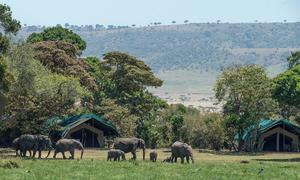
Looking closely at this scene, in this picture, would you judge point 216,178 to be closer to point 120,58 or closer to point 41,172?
point 41,172

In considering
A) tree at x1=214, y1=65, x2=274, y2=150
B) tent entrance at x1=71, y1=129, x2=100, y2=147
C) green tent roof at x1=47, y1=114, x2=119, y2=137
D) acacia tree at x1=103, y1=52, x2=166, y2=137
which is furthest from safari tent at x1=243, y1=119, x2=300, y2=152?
tent entrance at x1=71, y1=129, x2=100, y2=147

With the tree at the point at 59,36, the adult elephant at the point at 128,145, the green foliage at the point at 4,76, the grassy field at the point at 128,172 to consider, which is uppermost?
the tree at the point at 59,36

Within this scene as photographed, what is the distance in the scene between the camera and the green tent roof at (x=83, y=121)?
7725cm

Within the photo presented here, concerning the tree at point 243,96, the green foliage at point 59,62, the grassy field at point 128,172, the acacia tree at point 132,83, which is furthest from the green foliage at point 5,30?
the acacia tree at point 132,83

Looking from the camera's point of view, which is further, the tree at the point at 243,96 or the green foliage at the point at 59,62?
the green foliage at the point at 59,62

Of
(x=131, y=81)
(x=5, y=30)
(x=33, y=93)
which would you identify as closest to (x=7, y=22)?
(x=5, y=30)

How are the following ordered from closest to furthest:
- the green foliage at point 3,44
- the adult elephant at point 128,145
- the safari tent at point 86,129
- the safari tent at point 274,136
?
the green foliage at point 3,44 < the adult elephant at point 128,145 < the safari tent at point 86,129 < the safari tent at point 274,136

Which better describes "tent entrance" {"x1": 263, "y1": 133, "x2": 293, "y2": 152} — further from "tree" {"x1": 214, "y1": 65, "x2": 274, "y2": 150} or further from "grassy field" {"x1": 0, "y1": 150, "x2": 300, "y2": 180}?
"grassy field" {"x1": 0, "y1": 150, "x2": 300, "y2": 180}

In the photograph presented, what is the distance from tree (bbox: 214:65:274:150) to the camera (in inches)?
3152

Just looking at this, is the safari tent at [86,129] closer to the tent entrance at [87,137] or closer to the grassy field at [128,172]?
the tent entrance at [87,137]

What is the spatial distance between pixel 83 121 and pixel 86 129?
292 centimetres

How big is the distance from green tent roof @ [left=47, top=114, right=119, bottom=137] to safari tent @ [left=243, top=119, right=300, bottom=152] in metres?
14.9

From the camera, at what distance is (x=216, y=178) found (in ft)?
118

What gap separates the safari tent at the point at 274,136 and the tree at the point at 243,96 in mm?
1149
